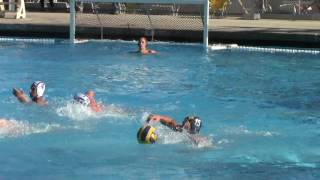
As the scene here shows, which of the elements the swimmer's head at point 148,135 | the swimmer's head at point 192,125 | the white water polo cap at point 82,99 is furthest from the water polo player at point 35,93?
the swimmer's head at point 192,125

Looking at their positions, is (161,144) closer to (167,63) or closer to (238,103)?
(238,103)

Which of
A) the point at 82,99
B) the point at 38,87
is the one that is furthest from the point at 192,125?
the point at 38,87

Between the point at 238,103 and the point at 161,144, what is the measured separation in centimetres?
339

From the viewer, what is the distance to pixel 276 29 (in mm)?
20672

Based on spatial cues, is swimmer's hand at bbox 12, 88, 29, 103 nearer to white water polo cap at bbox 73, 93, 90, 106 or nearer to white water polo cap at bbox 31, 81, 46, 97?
white water polo cap at bbox 31, 81, 46, 97

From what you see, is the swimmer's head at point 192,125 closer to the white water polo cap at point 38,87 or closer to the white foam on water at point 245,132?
the white foam on water at point 245,132

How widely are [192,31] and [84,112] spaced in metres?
10.8

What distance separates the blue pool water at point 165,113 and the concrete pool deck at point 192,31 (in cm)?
139

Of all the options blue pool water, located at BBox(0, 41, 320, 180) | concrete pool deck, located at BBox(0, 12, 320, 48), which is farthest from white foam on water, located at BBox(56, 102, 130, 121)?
concrete pool deck, located at BBox(0, 12, 320, 48)

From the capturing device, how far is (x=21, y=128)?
9.65m

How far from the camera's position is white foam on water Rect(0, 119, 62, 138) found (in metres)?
9.32

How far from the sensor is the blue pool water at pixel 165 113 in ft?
26.2

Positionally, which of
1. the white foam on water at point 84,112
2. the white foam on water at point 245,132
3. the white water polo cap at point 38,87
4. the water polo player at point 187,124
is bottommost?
the white foam on water at point 245,132

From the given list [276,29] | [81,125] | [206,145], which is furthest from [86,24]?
[206,145]
